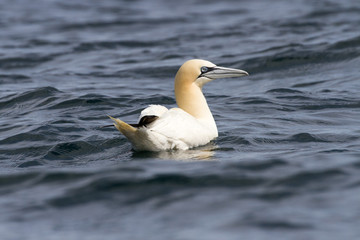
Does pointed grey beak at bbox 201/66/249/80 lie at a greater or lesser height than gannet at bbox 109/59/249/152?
greater

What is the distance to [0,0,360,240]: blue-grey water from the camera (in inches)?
235

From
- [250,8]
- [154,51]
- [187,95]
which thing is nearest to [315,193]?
[187,95]

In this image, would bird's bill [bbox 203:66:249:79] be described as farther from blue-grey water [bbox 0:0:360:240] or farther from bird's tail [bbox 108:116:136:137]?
bird's tail [bbox 108:116:136:137]

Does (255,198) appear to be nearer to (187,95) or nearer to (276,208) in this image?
(276,208)

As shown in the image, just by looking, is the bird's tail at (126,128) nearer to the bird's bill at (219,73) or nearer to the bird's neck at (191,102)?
the bird's neck at (191,102)

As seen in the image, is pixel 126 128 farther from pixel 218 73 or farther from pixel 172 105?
pixel 172 105

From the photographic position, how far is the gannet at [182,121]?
878 cm

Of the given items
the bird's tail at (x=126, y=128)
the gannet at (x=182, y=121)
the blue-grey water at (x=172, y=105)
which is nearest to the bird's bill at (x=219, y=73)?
the gannet at (x=182, y=121)

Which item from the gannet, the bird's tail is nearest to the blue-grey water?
the gannet

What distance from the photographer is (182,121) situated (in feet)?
29.9

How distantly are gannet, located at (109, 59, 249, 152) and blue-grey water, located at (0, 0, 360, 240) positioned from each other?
197 millimetres

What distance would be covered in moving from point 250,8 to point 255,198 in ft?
69.0

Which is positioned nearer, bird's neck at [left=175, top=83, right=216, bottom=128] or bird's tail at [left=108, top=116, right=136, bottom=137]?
bird's tail at [left=108, top=116, right=136, bottom=137]

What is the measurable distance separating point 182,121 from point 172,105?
14.2 feet
